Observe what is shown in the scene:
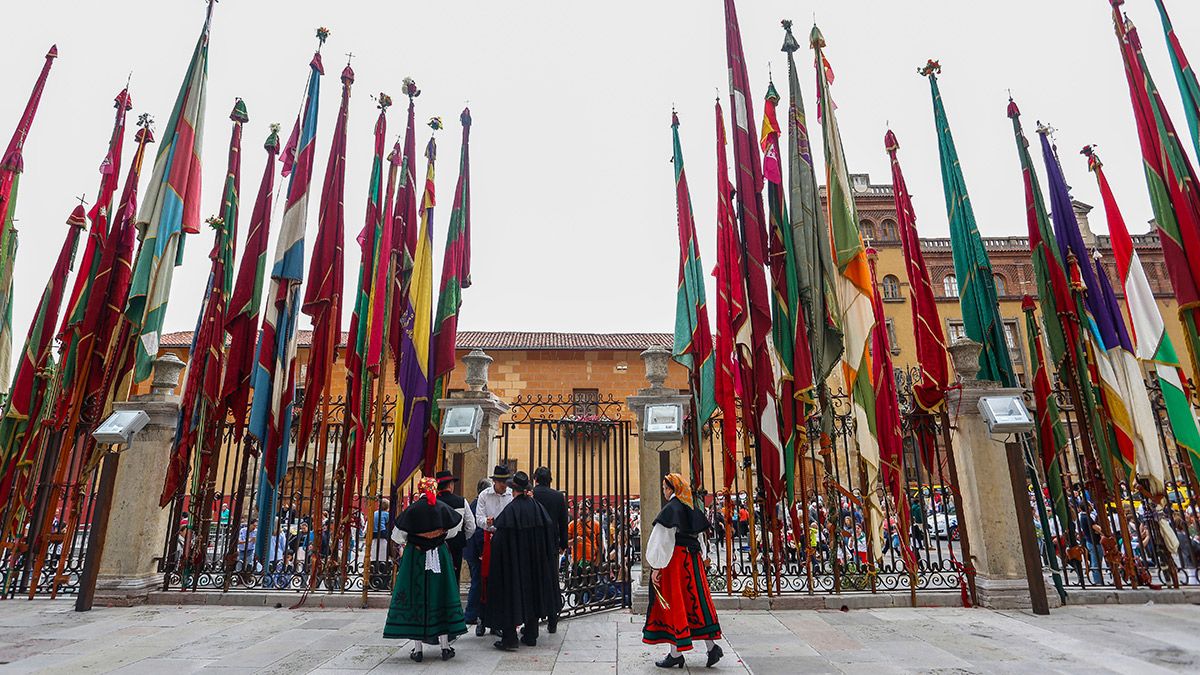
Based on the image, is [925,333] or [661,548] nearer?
[661,548]

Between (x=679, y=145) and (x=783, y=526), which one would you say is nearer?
(x=783, y=526)

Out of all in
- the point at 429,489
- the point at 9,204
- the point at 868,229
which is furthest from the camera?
the point at 868,229

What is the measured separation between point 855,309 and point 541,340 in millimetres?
18495

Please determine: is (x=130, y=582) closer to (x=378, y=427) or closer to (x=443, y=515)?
(x=378, y=427)

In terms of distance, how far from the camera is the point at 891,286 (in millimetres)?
26953

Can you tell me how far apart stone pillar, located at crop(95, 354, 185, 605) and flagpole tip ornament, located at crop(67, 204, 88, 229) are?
3.00 m

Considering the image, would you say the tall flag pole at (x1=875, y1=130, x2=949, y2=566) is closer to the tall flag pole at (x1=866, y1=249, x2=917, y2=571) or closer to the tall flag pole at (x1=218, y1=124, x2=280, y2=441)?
the tall flag pole at (x1=866, y1=249, x2=917, y2=571)

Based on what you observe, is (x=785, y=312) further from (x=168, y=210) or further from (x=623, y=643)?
(x=168, y=210)

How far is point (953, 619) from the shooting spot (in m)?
6.36

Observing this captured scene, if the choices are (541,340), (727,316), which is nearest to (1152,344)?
(727,316)

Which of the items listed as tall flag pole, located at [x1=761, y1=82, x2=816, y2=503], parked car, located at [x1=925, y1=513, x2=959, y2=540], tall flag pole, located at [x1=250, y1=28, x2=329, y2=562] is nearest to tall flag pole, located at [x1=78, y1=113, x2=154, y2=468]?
tall flag pole, located at [x1=250, y1=28, x2=329, y2=562]

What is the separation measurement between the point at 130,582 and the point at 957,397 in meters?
10.2

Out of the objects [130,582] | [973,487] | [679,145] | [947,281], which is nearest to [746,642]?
[973,487]

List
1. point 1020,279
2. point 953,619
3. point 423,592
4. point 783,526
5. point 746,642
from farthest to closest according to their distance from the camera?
point 1020,279
point 783,526
point 953,619
point 746,642
point 423,592
